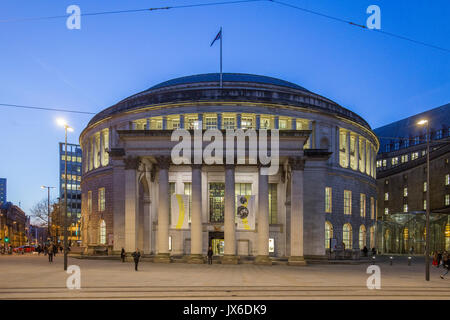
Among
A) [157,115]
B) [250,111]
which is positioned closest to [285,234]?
[250,111]

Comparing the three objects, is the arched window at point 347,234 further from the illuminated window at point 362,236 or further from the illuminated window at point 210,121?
the illuminated window at point 210,121

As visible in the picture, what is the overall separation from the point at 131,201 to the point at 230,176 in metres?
10.3

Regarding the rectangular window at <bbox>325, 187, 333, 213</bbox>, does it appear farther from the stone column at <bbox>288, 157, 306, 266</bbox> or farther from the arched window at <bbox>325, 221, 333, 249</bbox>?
the stone column at <bbox>288, 157, 306, 266</bbox>

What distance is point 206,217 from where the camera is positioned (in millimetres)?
54500

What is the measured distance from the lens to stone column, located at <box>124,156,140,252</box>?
45.2 metres

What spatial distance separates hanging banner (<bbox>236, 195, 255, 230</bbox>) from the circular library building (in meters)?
0.10

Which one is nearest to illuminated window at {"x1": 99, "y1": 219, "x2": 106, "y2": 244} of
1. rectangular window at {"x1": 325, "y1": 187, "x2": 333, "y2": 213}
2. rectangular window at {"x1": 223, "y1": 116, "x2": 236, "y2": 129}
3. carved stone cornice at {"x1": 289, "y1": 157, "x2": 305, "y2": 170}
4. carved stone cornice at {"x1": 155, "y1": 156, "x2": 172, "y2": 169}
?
rectangular window at {"x1": 223, "y1": 116, "x2": 236, "y2": 129}

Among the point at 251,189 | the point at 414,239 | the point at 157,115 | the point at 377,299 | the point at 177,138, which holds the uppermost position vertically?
the point at 157,115

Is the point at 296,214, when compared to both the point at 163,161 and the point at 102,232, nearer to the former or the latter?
the point at 163,161

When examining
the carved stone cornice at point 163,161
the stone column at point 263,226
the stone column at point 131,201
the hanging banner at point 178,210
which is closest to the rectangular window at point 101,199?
the stone column at point 131,201
